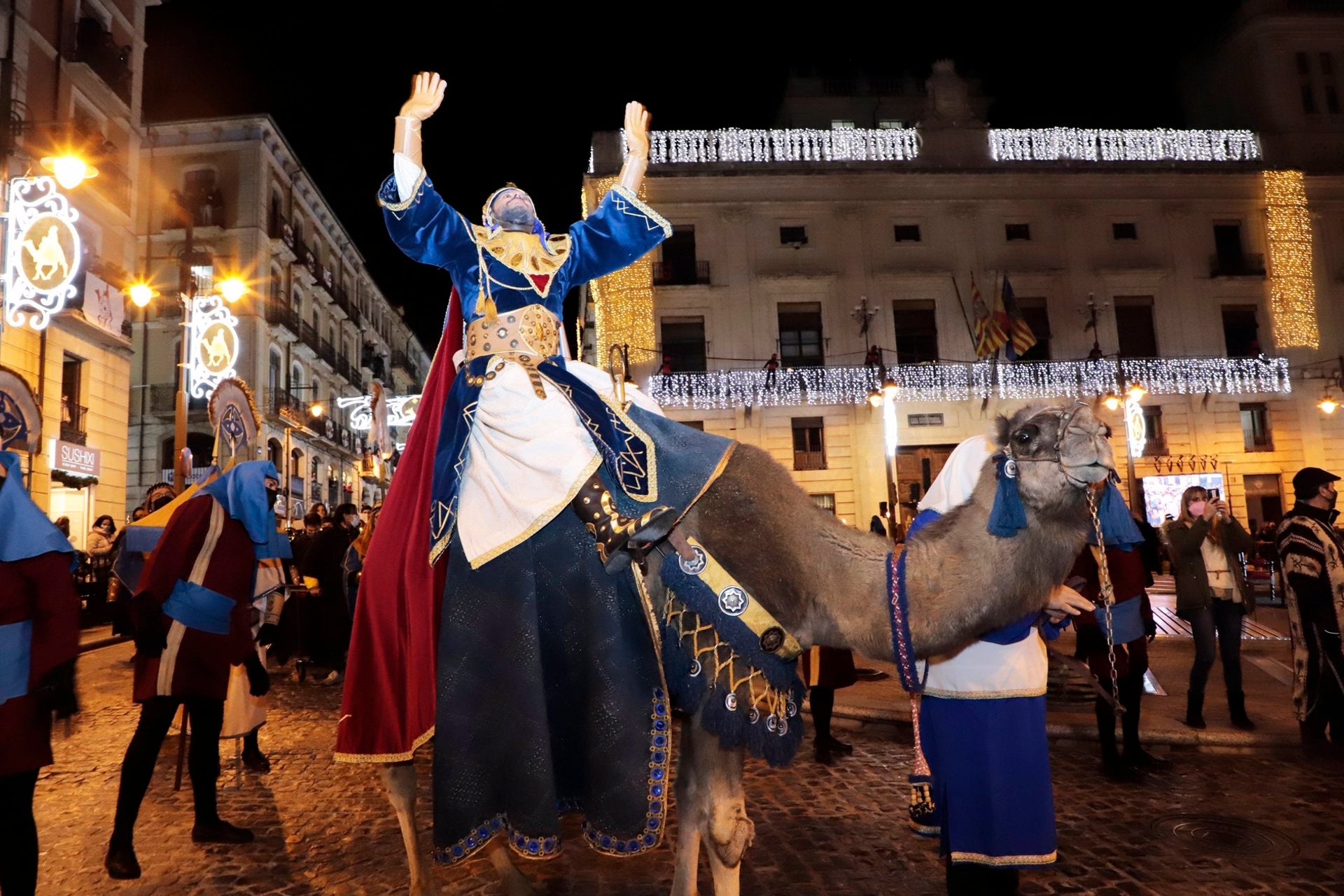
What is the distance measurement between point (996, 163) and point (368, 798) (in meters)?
31.9

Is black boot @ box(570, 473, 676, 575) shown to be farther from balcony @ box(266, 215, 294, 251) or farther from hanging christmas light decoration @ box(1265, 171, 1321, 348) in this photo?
balcony @ box(266, 215, 294, 251)

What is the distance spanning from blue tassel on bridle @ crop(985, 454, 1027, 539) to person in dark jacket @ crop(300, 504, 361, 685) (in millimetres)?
11187

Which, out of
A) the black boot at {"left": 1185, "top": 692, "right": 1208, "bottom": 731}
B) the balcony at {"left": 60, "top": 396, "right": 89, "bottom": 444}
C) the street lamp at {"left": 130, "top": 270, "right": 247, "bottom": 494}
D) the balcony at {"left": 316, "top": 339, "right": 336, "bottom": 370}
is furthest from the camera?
the balcony at {"left": 316, "top": 339, "right": 336, "bottom": 370}

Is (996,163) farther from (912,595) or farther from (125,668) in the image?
(912,595)

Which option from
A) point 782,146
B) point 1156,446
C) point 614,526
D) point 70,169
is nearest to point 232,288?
point 70,169

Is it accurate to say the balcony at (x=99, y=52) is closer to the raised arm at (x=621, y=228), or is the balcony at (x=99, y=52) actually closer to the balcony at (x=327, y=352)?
the balcony at (x=327, y=352)

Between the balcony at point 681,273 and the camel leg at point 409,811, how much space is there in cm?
2771

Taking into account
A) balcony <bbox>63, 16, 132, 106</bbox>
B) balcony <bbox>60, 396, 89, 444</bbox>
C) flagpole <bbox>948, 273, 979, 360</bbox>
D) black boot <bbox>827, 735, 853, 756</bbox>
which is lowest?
Answer: black boot <bbox>827, 735, 853, 756</bbox>

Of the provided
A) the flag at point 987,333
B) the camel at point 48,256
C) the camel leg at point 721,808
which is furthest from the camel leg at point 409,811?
the flag at point 987,333

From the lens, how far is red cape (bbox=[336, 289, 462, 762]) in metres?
3.62

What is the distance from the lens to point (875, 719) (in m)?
8.59

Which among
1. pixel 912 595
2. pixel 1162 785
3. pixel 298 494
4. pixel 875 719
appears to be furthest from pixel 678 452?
pixel 298 494

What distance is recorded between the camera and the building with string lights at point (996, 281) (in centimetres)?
3066

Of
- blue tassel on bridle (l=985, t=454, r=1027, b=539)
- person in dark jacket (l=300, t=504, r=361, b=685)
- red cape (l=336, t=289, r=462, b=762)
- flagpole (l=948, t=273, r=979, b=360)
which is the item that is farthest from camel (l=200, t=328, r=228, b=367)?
flagpole (l=948, t=273, r=979, b=360)
